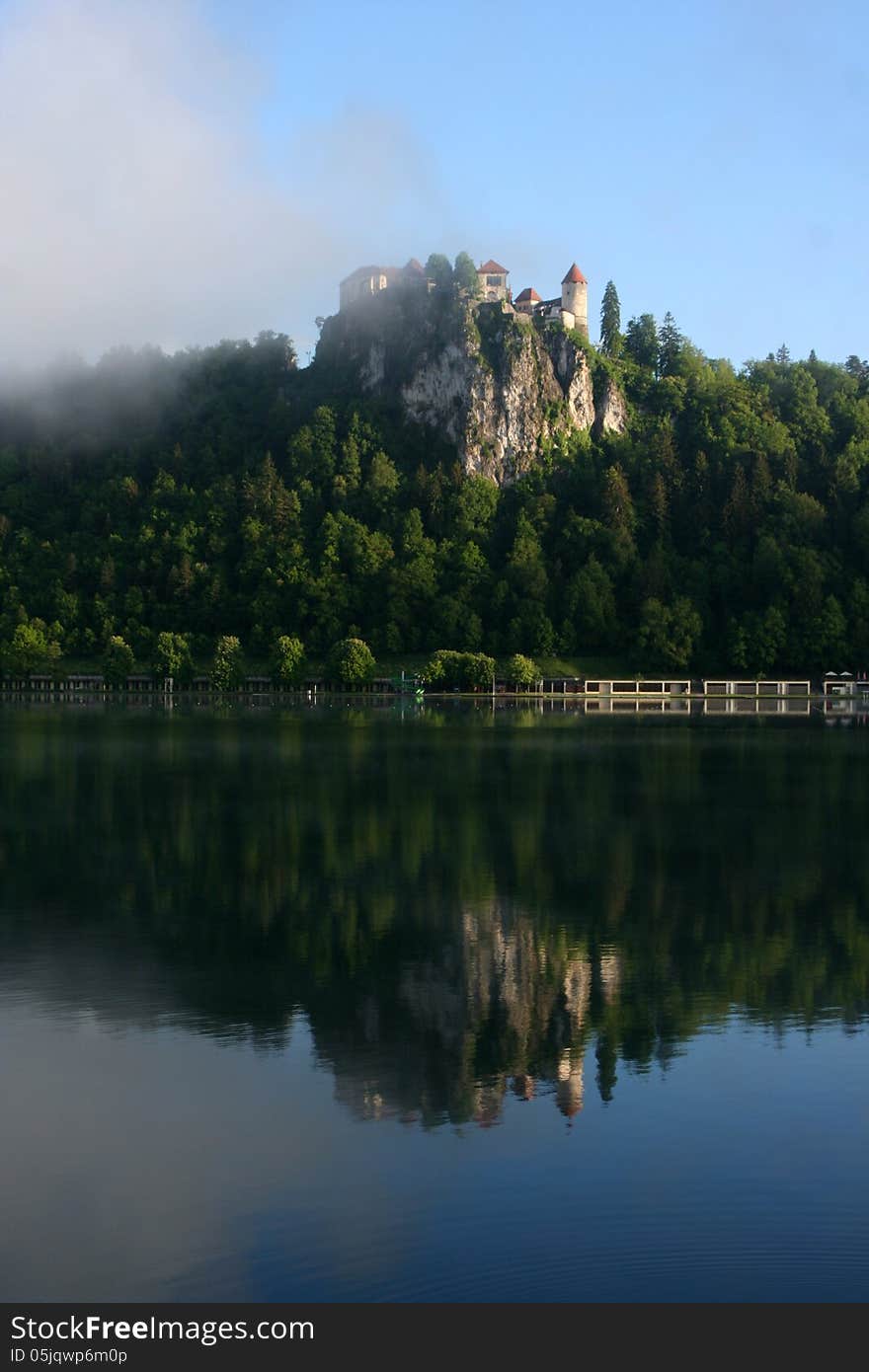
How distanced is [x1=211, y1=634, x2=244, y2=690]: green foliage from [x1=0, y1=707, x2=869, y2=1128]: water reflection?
115 metres

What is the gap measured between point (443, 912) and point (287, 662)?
148934mm

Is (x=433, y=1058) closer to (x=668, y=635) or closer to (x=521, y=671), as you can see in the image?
(x=521, y=671)

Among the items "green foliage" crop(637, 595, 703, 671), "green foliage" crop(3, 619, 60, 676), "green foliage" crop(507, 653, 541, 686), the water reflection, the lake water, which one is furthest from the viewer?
"green foliage" crop(3, 619, 60, 676)

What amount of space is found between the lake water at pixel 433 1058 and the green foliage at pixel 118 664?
14131 cm

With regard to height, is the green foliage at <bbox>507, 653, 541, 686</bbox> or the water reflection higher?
the green foliage at <bbox>507, 653, 541, 686</bbox>

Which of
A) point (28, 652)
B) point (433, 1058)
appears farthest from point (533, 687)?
point (433, 1058)

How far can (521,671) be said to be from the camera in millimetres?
177125

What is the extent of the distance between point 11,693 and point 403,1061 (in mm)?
171591

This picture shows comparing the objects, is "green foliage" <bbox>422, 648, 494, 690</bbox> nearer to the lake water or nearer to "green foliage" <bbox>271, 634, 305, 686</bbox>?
"green foliage" <bbox>271, 634, 305, 686</bbox>

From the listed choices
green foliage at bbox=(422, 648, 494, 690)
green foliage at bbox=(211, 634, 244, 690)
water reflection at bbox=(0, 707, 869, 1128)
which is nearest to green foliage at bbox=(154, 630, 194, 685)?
green foliage at bbox=(211, 634, 244, 690)

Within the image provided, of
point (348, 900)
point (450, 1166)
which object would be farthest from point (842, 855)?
point (450, 1166)

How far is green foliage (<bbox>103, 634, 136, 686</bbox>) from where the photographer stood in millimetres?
191000

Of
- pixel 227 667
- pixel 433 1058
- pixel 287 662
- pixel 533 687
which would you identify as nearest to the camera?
pixel 433 1058

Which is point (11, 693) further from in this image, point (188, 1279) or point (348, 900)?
point (188, 1279)
